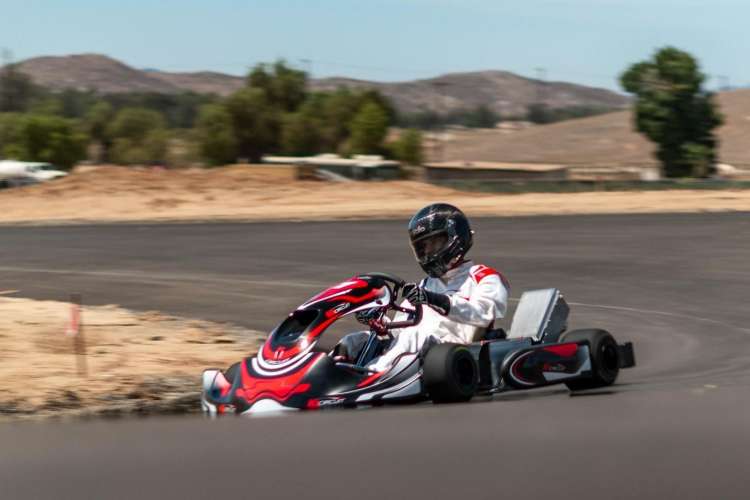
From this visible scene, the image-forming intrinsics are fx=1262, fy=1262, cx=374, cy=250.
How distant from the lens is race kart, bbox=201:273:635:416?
7355 mm

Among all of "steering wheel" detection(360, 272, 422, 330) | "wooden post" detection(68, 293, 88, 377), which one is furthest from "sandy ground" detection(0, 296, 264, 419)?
"steering wheel" detection(360, 272, 422, 330)

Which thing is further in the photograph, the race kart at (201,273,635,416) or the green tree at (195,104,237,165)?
the green tree at (195,104,237,165)

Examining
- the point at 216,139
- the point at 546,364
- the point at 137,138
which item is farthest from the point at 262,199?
the point at 137,138

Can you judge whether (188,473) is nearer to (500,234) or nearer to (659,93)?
(500,234)

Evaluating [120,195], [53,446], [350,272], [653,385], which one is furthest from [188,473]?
[120,195]

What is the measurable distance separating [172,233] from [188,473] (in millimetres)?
23941

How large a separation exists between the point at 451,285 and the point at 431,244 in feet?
1.10

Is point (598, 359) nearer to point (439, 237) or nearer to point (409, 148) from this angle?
point (439, 237)

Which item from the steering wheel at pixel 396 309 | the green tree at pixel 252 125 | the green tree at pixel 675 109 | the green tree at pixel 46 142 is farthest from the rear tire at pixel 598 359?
the green tree at pixel 46 142

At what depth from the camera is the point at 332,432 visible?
4.82m

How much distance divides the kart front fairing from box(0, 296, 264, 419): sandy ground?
3.58 feet

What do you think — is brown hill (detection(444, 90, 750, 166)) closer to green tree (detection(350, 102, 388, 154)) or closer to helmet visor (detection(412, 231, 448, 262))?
green tree (detection(350, 102, 388, 154))

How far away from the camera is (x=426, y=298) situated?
812 cm

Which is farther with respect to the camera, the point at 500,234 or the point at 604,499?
the point at 500,234
